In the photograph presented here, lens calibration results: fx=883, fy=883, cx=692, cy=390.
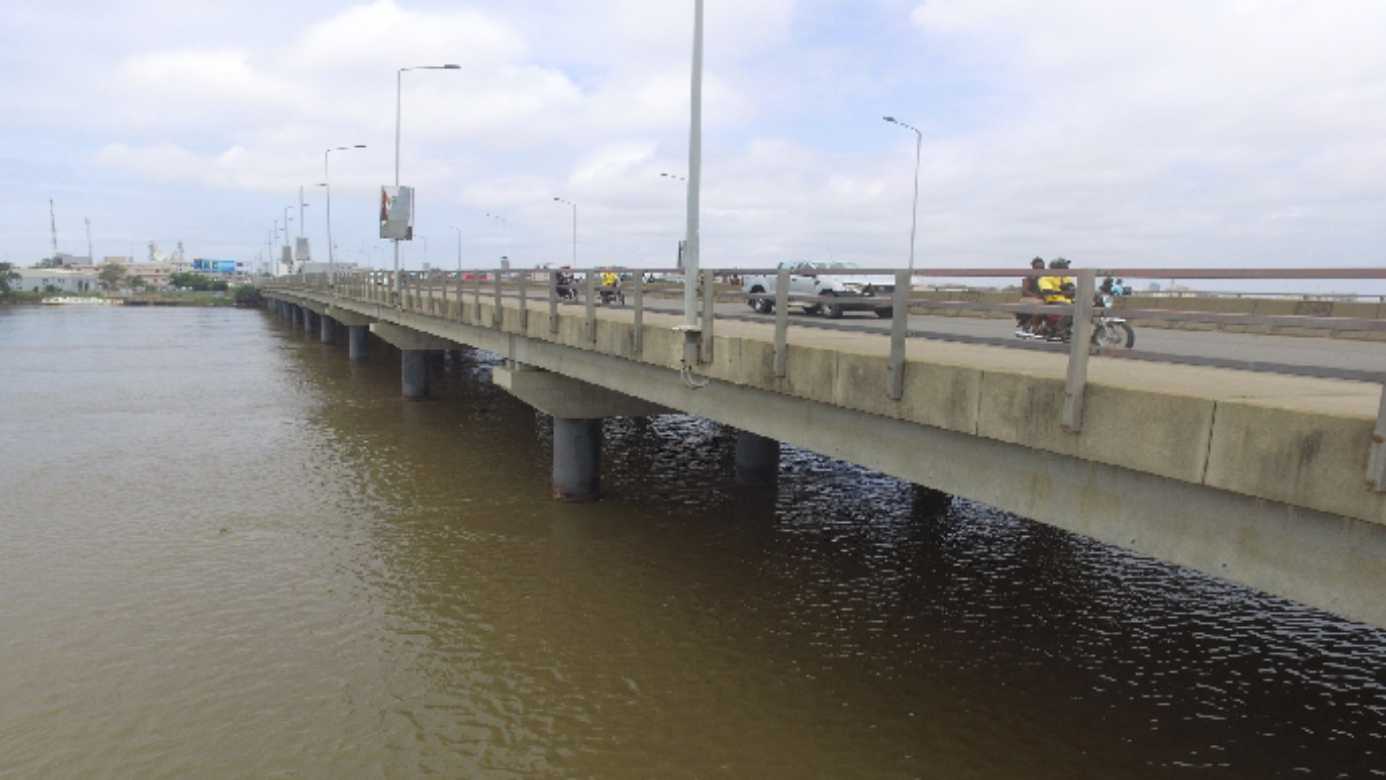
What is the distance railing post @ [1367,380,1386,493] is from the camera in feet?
14.6

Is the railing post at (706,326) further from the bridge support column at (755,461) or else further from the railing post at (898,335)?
the bridge support column at (755,461)

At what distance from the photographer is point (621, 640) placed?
10891 millimetres

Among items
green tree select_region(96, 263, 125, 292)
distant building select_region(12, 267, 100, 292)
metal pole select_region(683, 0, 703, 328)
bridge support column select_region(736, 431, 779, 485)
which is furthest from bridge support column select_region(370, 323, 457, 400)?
green tree select_region(96, 263, 125, 292)

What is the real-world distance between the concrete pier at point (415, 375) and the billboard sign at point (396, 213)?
519cm

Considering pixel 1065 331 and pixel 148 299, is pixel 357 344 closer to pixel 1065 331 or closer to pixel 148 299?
pixel 1065 331

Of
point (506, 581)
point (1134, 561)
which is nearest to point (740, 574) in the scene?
point (506, 581)

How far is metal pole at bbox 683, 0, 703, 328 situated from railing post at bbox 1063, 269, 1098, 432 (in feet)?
18.2

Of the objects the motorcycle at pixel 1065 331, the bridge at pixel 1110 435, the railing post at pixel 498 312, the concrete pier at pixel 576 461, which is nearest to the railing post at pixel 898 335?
the bridge at pixel 1110 435

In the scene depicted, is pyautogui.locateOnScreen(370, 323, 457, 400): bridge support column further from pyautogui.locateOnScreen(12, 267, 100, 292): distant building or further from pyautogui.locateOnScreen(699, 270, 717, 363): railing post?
pyautogui.locateOnScreen(12, 267, 100, 292): distant building

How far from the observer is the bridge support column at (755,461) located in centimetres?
1891

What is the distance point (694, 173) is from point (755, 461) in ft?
29.6

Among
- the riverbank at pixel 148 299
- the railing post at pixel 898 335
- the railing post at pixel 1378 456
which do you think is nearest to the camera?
the railing post at pixel 1378 456

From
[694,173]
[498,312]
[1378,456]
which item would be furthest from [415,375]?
[1378,456]

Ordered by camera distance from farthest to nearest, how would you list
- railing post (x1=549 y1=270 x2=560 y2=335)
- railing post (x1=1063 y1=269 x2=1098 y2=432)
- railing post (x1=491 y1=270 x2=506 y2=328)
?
1. railing post (x1=491 y1=270 x2=506 y2=328)
2. railing post (x1=549 y1=270 x2=560 y2=335)
3. railing post (x1=1063 y1=269 x2=1098 y2=432)
